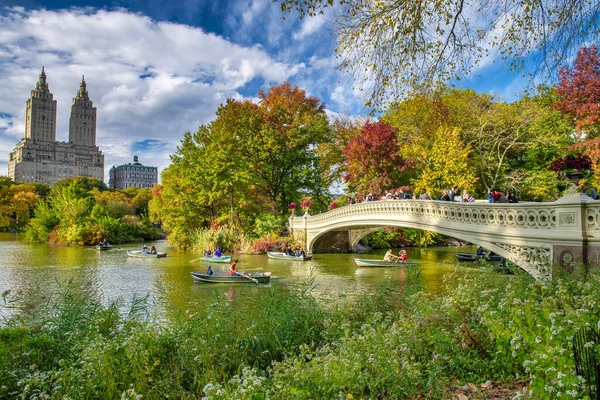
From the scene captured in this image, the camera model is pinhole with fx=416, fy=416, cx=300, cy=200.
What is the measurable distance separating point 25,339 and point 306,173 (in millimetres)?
26965

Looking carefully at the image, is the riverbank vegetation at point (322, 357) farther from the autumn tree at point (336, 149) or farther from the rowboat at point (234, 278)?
the autumn tree at point (336, 149)

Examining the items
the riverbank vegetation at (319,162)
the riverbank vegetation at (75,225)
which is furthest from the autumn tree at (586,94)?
the riverbank vegetation at (75,225)

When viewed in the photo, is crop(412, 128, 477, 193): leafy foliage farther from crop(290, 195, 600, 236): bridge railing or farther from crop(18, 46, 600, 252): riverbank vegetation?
crop(290, 195, 600, 236): bridge railing

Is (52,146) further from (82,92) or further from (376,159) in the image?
(376,159)

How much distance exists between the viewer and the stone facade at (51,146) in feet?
409

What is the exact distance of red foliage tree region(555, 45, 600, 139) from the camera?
17.7 meters

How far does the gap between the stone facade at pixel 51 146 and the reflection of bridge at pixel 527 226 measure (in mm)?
128833

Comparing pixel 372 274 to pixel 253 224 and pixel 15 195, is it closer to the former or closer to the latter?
pixel 253 224

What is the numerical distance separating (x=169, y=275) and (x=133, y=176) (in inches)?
6002

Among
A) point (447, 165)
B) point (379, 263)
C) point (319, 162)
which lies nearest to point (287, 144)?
point (319, 162)

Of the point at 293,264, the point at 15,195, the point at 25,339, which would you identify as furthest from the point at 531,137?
the point at 15,195

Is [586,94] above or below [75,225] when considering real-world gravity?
above

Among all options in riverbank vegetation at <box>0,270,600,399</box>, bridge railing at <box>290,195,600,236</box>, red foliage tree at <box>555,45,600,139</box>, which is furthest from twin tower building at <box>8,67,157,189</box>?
riverbank vegetation at <box>0,270,600,399</box>

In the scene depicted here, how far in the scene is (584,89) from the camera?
18328mm
